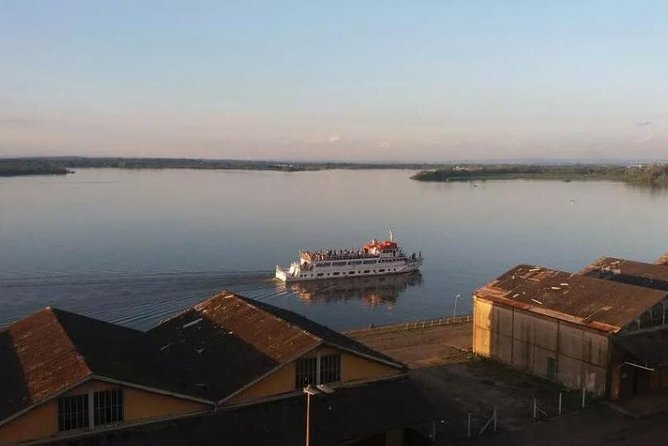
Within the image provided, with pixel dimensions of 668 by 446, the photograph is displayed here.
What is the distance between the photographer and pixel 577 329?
960 inches

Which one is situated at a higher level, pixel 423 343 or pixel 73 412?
pixel 73 412

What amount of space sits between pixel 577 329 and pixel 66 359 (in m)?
18.2

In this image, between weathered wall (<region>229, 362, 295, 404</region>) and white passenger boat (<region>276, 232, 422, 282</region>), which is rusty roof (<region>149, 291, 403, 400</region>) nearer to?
weathered wall (<region>229, 362, 295, 404</region>)

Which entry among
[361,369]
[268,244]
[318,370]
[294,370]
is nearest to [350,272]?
[268,244]

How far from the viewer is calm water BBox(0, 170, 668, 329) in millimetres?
46188

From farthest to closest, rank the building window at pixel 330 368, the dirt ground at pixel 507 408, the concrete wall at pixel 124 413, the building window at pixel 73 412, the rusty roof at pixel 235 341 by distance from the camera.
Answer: the dirt ground at pixel 507 408 → the building window at pixel 330 368 → the rusty roof at pixel 235 341 → the building window at pixel 73 412 → the concrete wall at pixel 124 413

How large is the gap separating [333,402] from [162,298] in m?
29.9

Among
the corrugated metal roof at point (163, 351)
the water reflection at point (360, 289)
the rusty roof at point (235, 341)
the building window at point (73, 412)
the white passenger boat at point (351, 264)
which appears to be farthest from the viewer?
the white passenger boat at point (351, 264)

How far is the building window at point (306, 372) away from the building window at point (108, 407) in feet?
15.4

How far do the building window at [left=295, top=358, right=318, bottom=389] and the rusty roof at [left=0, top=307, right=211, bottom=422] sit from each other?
2.77 metres

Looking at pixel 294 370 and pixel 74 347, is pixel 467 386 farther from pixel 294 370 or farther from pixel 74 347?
pixel 74 347

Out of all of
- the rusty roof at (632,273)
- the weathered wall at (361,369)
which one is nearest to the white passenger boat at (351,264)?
the rusty roof at (632,273)

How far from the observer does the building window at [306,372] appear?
17234 millimetres

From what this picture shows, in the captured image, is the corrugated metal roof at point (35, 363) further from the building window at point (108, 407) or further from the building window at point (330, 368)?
the building window at point (330, 368)
